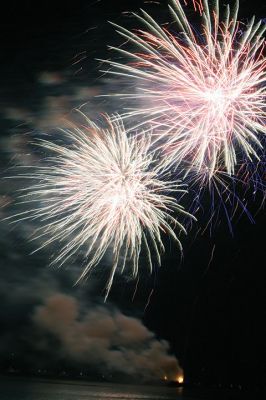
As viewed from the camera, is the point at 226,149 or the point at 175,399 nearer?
the point at 226,149

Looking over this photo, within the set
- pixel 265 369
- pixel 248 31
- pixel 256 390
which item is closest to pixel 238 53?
pixel 248 31

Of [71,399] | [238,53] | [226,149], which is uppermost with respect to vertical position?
[238,53]

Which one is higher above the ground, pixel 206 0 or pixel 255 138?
pixel 206 0

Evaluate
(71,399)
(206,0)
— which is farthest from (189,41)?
(71,399)

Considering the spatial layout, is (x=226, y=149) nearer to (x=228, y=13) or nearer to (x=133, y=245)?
(x=228, y=13)

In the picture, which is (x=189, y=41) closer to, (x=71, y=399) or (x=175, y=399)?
(x=71, y=399)

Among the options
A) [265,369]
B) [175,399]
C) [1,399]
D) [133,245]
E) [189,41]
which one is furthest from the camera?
[265,369]

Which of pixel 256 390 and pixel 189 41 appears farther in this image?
pixel 256 390

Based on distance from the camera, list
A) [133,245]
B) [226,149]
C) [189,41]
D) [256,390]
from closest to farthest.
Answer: [189,41]
[226,149]
[133,245]
[256,390]

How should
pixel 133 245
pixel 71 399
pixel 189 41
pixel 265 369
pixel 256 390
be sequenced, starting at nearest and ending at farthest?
pixel 189 41, pixel 133 245, pixel 71 399, pixel 265 369, pixel 256 390
